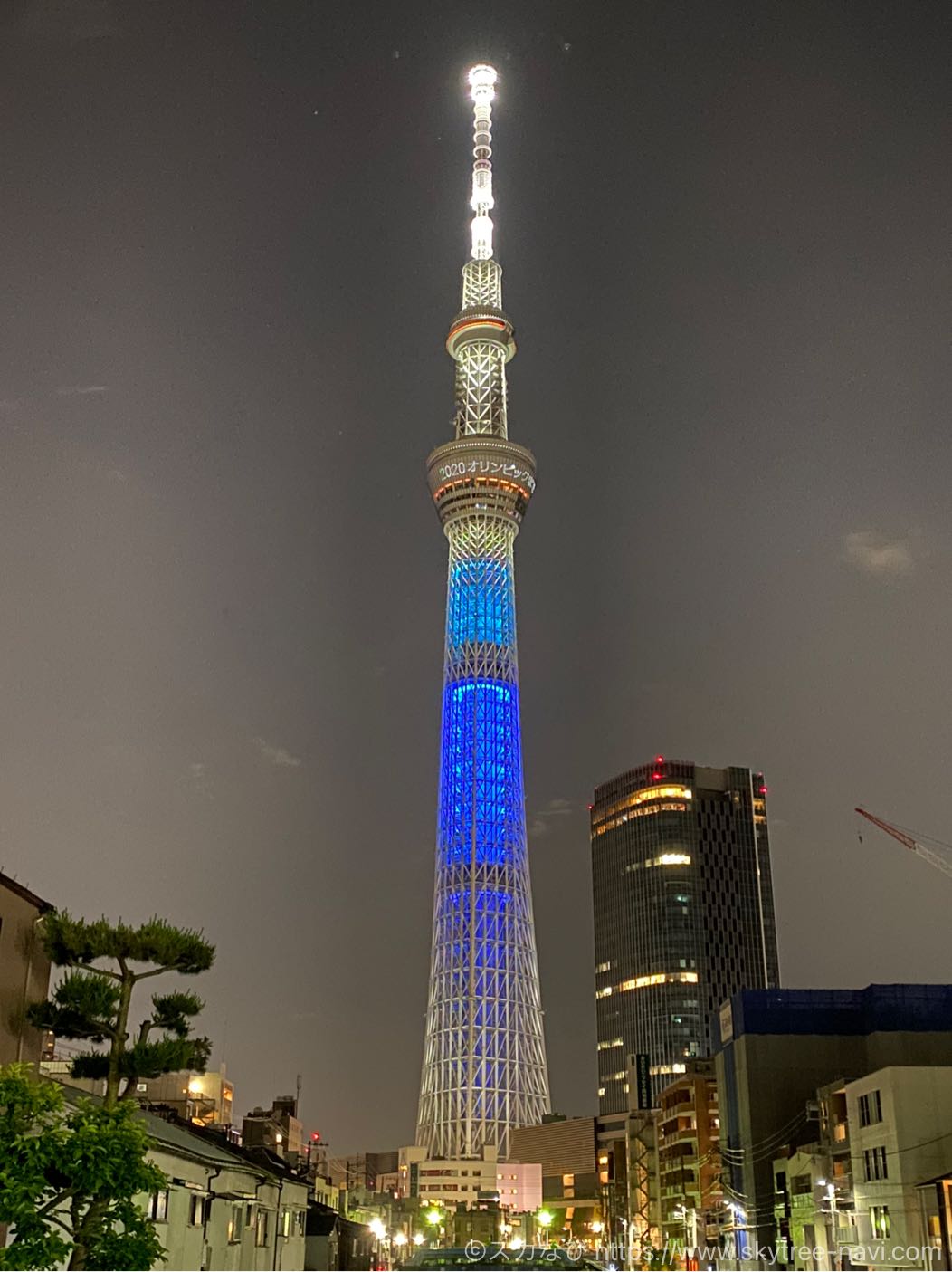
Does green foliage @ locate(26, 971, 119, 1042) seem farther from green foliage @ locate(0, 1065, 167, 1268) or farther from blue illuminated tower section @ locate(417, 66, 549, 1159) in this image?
blue illuminated tower section @ locate(417, 66, 549, 1159)

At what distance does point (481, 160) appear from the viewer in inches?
6383

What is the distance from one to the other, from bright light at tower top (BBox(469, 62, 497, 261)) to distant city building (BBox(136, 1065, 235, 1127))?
9974 centimetres

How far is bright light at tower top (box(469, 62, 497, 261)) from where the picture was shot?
16212 centimetres

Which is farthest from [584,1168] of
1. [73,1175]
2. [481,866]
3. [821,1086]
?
[73,1175]

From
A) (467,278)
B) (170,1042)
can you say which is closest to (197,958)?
(170,1042)

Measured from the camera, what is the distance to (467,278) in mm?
162250

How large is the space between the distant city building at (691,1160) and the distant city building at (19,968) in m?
71.3

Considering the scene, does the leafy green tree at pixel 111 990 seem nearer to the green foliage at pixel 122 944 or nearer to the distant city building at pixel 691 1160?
the green foliage at pixel 122 944

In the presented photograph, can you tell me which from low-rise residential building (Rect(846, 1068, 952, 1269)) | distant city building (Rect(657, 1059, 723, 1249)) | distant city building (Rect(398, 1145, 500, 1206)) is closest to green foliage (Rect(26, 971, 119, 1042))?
low-rise residential building (Rect(846, 1068, 952, 1269))

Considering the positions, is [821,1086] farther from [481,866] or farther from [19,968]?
[19,968]

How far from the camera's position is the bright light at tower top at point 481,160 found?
6383 inches

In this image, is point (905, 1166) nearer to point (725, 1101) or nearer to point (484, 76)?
point (725, 1101)

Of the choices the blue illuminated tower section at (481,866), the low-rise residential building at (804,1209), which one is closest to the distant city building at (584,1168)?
the blue illuminated tower section at (481,866)

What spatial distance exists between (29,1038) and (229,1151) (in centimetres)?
1355
